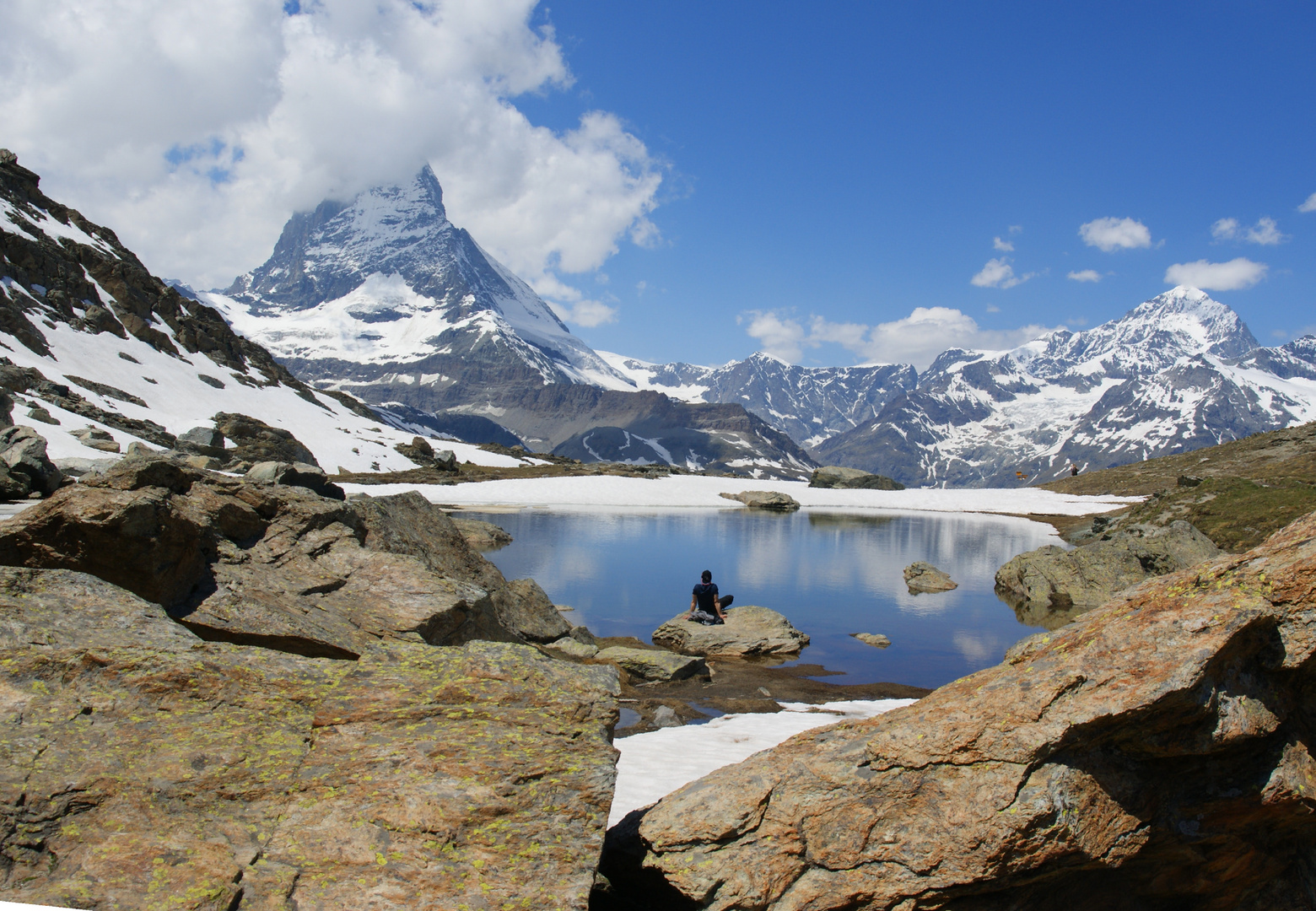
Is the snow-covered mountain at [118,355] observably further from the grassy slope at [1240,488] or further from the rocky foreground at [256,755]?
the grassy slope at [1240,488]

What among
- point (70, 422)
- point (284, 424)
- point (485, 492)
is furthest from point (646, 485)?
point (70, 422)

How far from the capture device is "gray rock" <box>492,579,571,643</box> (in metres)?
17.8

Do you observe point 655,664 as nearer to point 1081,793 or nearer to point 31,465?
point 1081,793

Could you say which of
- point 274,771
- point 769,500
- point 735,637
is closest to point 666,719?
point 735,637

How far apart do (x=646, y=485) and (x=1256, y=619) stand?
279 feet

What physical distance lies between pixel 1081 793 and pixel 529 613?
49.0ft

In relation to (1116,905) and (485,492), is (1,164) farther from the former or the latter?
(1116,905)

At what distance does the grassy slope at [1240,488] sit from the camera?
1202 inches

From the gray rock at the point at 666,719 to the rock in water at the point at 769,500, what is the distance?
2702 inches

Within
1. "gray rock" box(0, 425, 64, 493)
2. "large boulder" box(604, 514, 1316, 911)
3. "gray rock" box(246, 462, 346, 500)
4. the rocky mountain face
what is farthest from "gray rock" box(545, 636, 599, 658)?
the rocky mountain face

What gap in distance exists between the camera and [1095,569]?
28.0 metres

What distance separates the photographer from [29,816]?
182 inches

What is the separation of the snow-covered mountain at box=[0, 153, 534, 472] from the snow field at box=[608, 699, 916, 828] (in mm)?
50026

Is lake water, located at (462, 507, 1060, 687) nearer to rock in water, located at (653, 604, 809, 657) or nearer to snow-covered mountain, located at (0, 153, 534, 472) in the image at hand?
rock in water, located at (653, 604, 809, 657)
